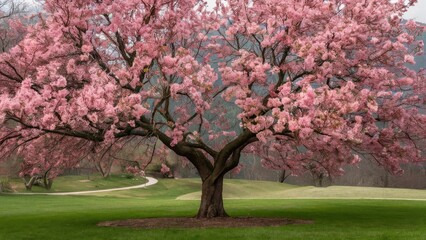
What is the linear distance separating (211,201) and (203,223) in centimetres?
183

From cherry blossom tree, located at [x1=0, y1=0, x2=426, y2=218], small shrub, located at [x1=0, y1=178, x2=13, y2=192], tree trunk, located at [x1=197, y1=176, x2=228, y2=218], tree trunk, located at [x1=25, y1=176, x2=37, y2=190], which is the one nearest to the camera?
cherry blossom tree, located at [x1=0, y1=0, x2=426, y2=218]

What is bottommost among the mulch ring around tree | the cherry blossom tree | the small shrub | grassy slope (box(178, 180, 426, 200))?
the mulch ring around tree

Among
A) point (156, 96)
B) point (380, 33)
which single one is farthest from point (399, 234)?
point (156, 96)

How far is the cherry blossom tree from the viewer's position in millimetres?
15914

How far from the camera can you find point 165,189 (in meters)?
59.6

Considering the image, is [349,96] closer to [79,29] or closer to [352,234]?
[352,234]

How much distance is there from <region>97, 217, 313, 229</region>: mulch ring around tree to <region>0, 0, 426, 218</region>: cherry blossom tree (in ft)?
3.45

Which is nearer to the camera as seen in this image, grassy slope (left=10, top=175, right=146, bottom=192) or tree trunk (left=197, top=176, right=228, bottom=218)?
tree trunk (left=197, top=176, right=228, bottom=218)

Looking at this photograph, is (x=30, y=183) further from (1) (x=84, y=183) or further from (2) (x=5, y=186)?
(1) (x=84, y=183)

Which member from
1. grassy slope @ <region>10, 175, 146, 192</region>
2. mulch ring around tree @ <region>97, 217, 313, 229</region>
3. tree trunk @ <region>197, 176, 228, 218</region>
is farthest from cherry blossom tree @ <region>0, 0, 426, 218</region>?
grassy slope @ <region>10, 175, 146, 192</region>

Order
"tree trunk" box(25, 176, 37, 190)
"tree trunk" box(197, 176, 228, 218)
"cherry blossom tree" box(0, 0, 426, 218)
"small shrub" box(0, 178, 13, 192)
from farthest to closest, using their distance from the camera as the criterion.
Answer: "tree trunk" box(25, 176, 37, 190) < "small shrub" box(0, 178, 13, 192) < "tree trunk" box(197, 176, 228, 218) < "cherry blossom tree" box(0, 0, 426, 218)

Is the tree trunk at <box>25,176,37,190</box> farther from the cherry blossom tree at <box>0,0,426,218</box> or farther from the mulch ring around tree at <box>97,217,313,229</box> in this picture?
the mulch ring around tree at <box>97,217,313,229</box>

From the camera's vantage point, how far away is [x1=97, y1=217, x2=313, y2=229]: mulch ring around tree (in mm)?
19266

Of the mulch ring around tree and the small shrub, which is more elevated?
the small shrub
